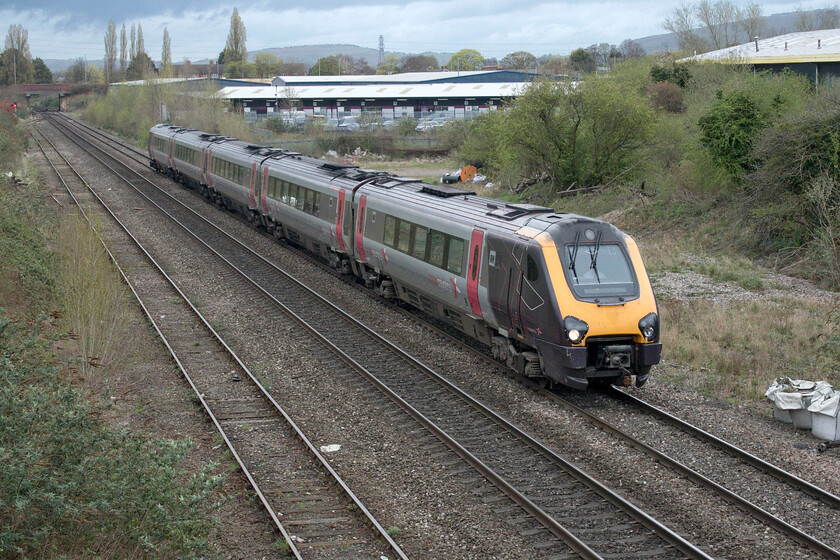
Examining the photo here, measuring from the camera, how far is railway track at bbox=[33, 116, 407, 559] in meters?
8.30

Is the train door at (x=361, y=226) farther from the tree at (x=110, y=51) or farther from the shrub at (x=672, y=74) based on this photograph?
the tree at (x=110, y=51)

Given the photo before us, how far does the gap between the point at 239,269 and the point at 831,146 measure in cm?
1613

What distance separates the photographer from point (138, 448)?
23.9 feet

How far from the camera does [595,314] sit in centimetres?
1152

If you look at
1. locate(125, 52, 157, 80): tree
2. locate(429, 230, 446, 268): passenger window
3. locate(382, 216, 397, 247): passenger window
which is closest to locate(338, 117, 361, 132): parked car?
locate(125, 52, 157, 80): tree

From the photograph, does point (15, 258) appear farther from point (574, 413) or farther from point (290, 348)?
point (574, 413)

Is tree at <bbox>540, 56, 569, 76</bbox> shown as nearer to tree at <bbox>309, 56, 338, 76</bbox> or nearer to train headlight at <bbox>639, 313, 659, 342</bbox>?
train headlight at <bbox>639, 313, 659, 342</bbox>

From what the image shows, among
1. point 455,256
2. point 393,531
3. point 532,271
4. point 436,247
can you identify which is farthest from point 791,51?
point 393,531

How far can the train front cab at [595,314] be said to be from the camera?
1143cm

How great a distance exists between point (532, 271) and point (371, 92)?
240 ft

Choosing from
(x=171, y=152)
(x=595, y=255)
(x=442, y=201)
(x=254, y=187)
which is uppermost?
(x=171, y=152)

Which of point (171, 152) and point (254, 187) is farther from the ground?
point (171, 152)

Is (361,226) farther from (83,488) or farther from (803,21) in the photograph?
(803,21)

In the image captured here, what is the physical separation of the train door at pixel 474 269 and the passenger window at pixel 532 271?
1524 millimetres
